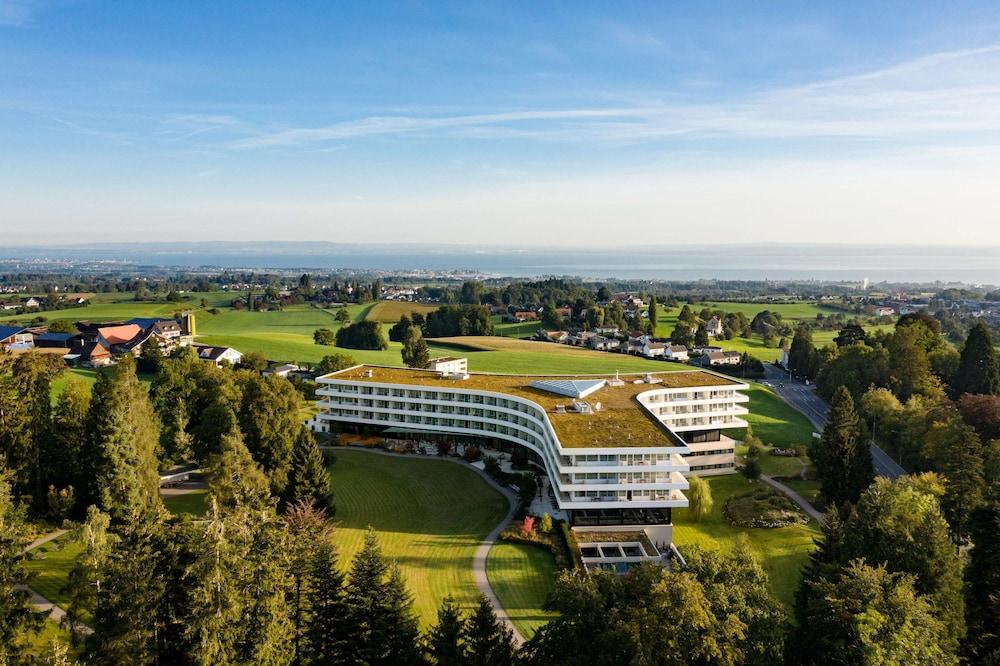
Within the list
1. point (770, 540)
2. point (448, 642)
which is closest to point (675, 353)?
point (770, 540)

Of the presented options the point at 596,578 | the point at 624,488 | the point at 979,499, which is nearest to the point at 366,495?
the point at 624,488

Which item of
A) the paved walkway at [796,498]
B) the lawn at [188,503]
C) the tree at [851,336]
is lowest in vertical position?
the paved walkway at [796,498]

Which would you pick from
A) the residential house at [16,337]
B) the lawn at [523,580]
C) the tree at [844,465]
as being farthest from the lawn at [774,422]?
the residential house at [16,337]

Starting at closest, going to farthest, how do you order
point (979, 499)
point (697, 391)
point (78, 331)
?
1. point (979, 499)
2. point (697, 391)
3. point (78, 331)

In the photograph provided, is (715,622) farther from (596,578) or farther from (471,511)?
(471,511)

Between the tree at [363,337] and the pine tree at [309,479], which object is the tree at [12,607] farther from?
the tree at [363,337]

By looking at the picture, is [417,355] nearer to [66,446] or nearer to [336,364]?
[336,364]

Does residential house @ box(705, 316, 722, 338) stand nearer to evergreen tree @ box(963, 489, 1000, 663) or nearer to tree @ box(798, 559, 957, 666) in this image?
evergreen tree @ box(963, 489, 1000, 663)

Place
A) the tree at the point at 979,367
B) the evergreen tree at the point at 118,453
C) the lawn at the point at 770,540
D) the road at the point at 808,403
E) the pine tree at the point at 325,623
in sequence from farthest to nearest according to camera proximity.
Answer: the tree at the point at 979,367
the road at the point at 808,403
the evergreen tree at the point at 118,453
the lawn at the point at 770,540
the pine tree at the point at 325,623
